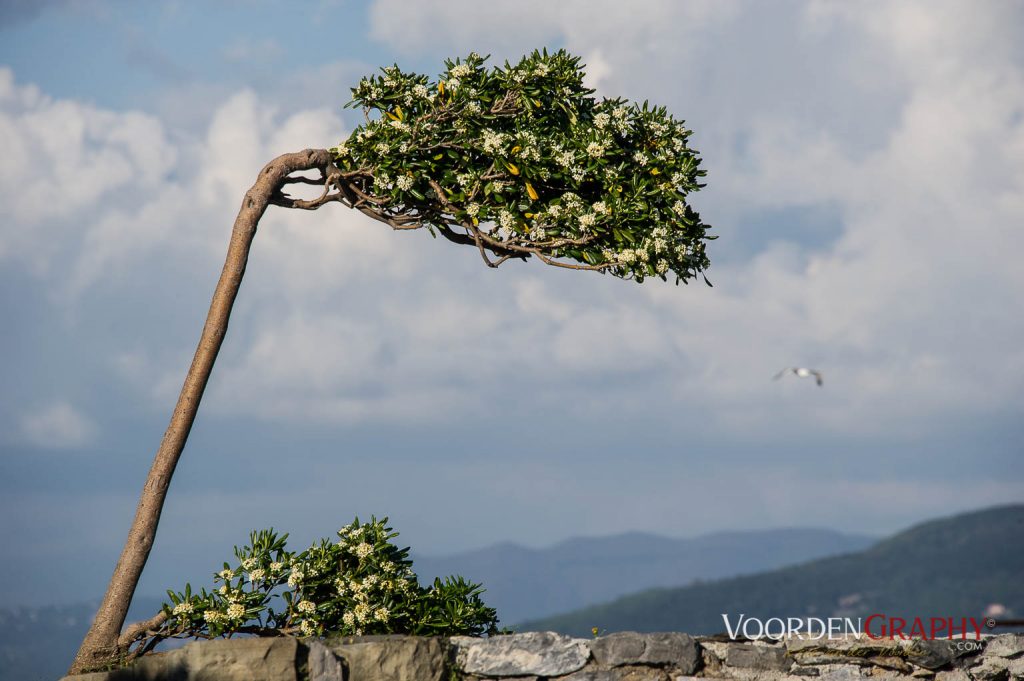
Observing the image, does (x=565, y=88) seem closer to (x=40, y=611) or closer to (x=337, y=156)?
(x=337, y=156)

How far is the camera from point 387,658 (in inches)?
422

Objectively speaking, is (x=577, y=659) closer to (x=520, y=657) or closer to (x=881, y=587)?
(x=520, y=657)

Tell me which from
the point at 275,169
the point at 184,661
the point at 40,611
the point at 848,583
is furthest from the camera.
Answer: the point at 40,611

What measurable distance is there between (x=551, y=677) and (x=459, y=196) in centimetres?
583

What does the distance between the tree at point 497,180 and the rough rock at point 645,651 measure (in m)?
4.19

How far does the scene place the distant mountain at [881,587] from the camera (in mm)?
114750

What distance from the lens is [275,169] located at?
12.9 metres

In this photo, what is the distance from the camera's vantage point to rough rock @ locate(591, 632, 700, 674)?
11219 millimetres

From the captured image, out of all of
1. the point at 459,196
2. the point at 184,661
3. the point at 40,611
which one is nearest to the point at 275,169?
the point at 459,196

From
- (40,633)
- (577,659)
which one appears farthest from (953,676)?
(40,633)

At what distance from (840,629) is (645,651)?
105 inches

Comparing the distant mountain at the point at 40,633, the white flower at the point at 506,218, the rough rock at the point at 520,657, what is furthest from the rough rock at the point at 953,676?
the distant mountain at the point at 40,633

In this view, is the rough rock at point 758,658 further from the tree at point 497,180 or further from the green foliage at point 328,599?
the tree at point 497,180

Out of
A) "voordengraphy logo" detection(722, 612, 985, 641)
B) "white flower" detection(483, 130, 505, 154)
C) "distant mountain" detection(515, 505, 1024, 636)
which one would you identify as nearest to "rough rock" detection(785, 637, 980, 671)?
"voordengraphy logo" detection(722, 612, 985, 641)
